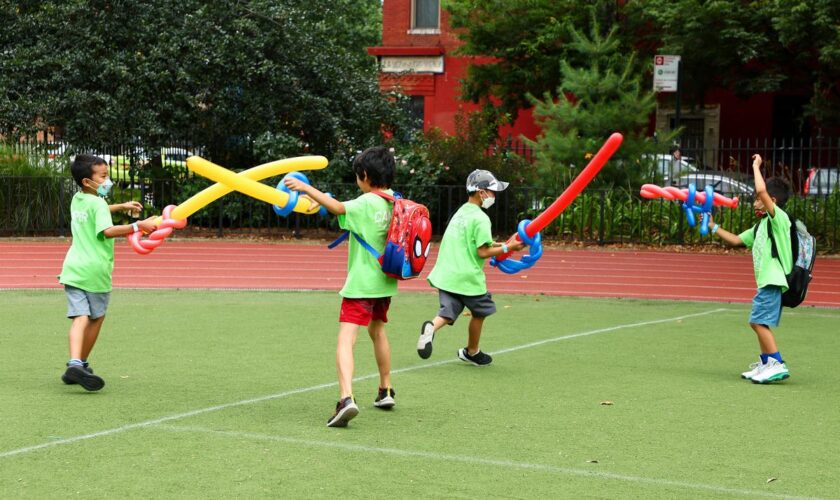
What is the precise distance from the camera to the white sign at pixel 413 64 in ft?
129

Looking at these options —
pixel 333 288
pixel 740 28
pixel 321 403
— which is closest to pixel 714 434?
pixel 321 403

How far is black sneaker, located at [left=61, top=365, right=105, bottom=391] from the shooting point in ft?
25.9

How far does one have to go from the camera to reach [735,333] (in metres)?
12.0

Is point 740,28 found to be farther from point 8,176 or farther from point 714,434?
point 714,434

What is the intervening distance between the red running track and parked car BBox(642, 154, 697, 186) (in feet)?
9.10

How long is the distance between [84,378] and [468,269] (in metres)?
3.12

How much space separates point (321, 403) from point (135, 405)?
115 cm

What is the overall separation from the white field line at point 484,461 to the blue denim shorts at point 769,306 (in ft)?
11.6

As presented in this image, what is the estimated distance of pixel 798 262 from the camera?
9.08 meters

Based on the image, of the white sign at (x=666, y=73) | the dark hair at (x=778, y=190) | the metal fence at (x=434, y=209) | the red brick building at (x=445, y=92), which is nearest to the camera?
the dark hair at (x=778, y=190)

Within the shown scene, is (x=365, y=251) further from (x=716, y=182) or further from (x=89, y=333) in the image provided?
(x=716, y=182)

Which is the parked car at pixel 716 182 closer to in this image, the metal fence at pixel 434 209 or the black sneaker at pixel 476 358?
the metal fence at pixel 434 209

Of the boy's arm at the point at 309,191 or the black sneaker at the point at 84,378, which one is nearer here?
the boy's arm at the point at 309,191

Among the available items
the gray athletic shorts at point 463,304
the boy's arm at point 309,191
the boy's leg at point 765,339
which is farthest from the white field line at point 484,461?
the boy's leg at point 765,339
